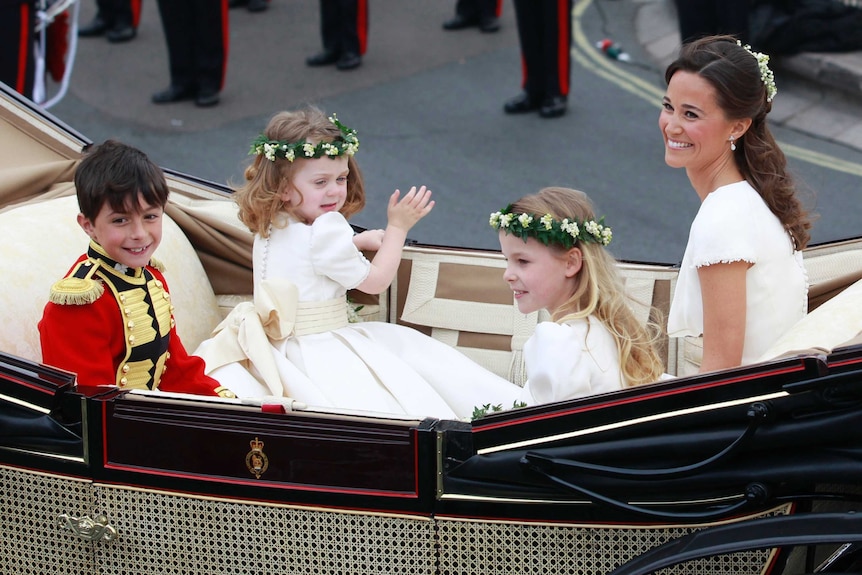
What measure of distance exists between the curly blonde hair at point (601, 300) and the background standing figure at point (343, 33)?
5.29 meters

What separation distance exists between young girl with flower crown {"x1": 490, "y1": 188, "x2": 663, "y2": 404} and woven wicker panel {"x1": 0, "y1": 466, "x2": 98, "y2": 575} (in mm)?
1018

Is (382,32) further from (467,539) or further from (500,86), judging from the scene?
(467,539)

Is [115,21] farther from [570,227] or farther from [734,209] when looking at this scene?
[734,209]

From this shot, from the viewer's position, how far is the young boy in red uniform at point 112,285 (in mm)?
2502

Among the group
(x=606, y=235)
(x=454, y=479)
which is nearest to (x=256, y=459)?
(x=454, y=479)

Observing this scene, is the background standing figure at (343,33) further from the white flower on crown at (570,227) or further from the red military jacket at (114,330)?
the white flower on crown at (570,227)

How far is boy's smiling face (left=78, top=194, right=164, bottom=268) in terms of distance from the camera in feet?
8.29

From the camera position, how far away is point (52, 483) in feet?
7.68

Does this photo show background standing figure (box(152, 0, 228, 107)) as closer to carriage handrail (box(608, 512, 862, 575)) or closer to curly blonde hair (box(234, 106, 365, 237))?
curly blonde hair (box(234, 106, 365, 237))

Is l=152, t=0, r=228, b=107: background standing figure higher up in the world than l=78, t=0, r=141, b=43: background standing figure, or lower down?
higher up

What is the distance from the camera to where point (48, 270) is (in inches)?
115

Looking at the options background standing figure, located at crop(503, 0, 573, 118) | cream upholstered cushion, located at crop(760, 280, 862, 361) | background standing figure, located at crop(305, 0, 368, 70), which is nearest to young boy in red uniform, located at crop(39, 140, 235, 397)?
cream upholstered cushion, located at crop(760, 280, 862, 361)

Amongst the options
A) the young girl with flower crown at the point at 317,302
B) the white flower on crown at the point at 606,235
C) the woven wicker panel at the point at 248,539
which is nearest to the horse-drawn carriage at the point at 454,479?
the woven wicker panel at the point at 248,539

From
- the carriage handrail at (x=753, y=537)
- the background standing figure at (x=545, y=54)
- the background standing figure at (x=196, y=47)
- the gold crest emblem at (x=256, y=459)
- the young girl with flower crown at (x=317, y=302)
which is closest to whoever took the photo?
the carriage handrail at (x=753, y=537)
